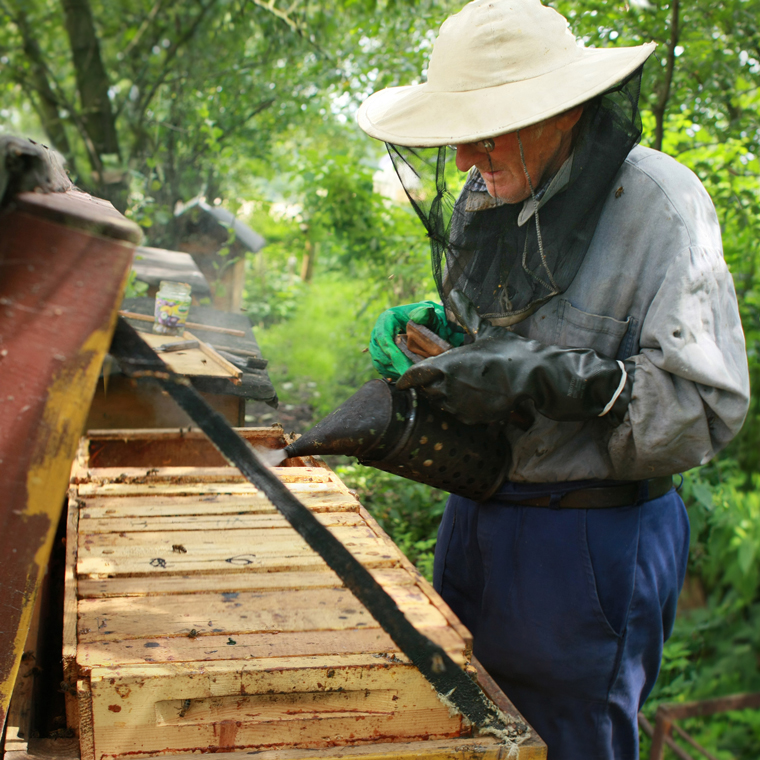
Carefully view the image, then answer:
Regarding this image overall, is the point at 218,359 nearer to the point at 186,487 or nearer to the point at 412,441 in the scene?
the point at 186,487

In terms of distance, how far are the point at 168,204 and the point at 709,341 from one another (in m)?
7.87

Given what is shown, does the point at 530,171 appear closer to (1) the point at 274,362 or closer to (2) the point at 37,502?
(2) the point at 37,502

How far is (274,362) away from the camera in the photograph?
25.4 ft

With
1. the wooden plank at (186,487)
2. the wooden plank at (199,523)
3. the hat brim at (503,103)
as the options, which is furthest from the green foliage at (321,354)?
the hat brim at (503,103)

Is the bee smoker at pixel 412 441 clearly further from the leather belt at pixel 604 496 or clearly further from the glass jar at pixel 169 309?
the glass jar at pixel 169 309

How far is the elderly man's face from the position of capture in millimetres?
1516

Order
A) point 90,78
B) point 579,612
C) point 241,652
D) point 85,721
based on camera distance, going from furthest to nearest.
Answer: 1. point 90,78
2. point 579,612
3. point 241,652
4. point 85,721

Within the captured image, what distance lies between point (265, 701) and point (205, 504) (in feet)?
2.42

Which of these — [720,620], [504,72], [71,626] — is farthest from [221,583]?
[720,620]

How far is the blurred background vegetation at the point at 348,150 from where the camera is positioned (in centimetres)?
321

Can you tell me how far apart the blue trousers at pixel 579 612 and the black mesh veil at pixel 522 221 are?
547mm

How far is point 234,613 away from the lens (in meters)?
1.39

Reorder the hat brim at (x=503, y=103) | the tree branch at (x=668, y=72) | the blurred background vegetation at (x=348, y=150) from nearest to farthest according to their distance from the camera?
1. the hat brim at (x=503, y=103)
2. the tree branch at (x=668, y=72)
3. the blurred background vegetation at (x=348, y=150)

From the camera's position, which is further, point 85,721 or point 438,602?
point 438,602
